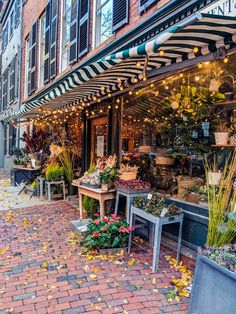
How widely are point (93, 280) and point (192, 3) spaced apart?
349 cm

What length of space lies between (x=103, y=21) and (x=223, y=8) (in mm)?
3953

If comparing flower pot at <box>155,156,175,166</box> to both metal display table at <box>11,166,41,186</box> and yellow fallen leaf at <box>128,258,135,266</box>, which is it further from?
metal display table at <box>11,166,41,186</box>

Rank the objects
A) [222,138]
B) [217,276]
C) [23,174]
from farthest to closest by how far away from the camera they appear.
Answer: [23,174]
[222,138]
[217,276]

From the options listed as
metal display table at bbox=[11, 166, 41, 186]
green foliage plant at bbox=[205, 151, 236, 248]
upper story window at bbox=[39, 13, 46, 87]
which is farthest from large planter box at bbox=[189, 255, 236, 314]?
upper story window at bbox=[39, 13, 46, 87]

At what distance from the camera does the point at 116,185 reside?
4320mm

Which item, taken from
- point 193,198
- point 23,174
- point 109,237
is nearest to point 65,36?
point 23,174

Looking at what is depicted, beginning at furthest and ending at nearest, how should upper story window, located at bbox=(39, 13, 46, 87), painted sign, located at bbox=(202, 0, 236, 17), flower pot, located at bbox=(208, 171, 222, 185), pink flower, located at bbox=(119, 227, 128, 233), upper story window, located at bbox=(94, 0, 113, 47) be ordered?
upper story window, located at bbox=(39, 13, 46, 87) < upper story window, located at bbox=(94, 0, 113, 47) < pink flower, located at bbox=(119, 227, 128, 233) < flower pot, located at bbox=(208, 171, 222, 185) < painted sign, located at bbox=(202, 0, 236, 17)

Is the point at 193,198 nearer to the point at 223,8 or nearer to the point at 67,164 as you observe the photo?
the point at 223,8

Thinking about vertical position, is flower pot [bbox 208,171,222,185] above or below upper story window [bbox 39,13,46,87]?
below

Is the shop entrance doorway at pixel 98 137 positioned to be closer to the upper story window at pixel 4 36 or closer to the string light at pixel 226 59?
the string light at pixel 226 59

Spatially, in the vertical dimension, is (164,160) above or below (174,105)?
below

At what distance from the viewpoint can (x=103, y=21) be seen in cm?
624

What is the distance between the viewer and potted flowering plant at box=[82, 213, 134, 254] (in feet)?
11.6

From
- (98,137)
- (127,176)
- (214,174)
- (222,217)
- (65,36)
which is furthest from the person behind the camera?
(65,36)
